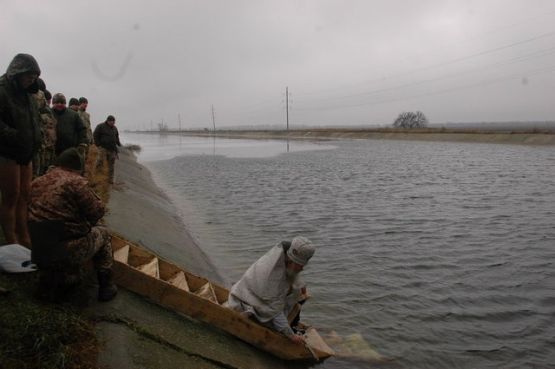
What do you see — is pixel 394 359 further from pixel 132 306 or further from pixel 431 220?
pixel 431 220

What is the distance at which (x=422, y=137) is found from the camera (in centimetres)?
7656

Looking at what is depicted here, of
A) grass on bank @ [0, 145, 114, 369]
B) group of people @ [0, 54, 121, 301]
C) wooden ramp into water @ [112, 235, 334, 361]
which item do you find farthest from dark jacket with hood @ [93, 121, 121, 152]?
grass on bank @ [0, 145, 114, 369]

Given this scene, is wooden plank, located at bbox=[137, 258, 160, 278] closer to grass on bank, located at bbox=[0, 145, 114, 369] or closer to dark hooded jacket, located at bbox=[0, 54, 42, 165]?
grass on bank, located at bbox=[0, 145, 114, 369]

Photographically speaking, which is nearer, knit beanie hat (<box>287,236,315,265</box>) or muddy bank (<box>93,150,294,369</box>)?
muddy bank (<box>93,150,294,369</box>)

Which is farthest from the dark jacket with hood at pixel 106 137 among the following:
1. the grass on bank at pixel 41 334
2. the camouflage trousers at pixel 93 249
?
the grass on bank at pixel 41 334

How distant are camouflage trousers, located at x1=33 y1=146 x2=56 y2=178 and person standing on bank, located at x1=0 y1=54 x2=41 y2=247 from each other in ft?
5.12

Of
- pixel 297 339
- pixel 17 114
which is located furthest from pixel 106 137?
pixel 297 339

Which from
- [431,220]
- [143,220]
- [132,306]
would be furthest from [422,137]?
[132,306]

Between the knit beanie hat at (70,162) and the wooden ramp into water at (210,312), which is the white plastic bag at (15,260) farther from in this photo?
the knit beanie hat at (70,162)

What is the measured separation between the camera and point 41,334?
419cm

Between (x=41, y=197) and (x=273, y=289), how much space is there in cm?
281

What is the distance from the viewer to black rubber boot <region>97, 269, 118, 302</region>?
5.39 meters

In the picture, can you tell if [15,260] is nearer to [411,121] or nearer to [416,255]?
[416,255]

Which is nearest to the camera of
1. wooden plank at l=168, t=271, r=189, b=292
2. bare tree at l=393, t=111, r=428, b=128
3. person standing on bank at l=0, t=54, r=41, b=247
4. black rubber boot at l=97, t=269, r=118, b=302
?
black rubber boot at l=97, t=269, r=118, b=302
